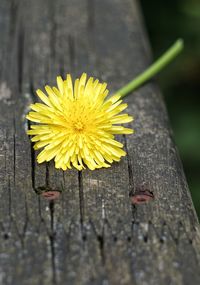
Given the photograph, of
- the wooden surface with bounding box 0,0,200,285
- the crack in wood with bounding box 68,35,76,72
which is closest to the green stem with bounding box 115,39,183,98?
the wooden surface with bounding box 0,0,200,285

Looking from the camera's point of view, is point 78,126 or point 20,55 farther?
point 20,55

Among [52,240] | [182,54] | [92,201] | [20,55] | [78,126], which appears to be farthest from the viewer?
[182,54]

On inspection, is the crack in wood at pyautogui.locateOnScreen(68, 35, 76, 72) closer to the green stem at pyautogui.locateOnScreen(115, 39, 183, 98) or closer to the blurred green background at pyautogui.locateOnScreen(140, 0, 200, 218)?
the green stem at pyautogui.locateOnScreen(115, 39, 183, 98)

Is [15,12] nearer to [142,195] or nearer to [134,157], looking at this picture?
[134,157]

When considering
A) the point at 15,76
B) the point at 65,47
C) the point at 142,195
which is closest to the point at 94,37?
the point at 65,47

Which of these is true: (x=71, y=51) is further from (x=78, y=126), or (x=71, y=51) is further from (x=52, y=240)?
(x=52, y=240)

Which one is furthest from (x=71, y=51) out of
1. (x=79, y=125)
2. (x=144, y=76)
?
(x=79, y=125)
